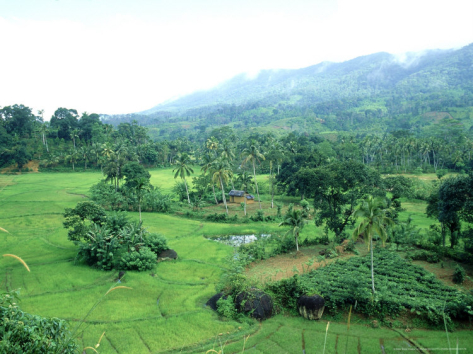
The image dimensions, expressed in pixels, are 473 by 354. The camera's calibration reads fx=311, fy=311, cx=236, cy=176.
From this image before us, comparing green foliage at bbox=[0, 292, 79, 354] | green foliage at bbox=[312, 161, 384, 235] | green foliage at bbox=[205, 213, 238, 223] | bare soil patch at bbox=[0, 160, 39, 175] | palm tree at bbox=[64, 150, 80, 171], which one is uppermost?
palm tree at bbox=[64, 150, 80, 171]

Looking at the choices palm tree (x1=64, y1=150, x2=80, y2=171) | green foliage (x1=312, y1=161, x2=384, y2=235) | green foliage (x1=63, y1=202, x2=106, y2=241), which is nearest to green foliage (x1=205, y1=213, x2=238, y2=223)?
green foliage (x1=312, y1=161, x2=384, y2=235)

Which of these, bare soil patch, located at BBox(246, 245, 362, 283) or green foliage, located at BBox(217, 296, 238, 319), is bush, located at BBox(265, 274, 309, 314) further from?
green foliage, located at BBox(217, 296, 238, 319)

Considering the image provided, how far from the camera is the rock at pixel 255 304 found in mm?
18875

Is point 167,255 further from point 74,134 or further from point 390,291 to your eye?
point 74,134

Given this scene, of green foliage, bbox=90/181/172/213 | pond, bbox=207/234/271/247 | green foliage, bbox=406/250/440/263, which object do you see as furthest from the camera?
green foliage, bbox=90/181/172/213

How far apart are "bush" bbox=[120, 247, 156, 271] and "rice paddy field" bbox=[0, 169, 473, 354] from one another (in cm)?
83

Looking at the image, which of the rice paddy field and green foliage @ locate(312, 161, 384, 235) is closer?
the rice paddy field

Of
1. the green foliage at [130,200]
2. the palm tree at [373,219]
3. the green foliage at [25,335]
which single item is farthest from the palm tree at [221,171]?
the green foliage at [25,335]

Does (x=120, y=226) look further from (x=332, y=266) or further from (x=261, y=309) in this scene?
(x=332, y=266)

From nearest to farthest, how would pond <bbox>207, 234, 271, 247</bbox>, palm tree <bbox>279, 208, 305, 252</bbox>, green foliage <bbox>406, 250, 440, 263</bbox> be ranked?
1. green foliage <bbox>406, 250, 440, 263</bbox>
2. palm tree <bbox>279, 208, 305, 252</bbox>
3. pond <bbox>207, 234, 271, 247</bbox>

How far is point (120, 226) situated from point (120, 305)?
10323 millimetres

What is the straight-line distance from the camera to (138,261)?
25578 millimetres

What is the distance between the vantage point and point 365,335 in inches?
658

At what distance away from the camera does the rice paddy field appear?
52.5ft
